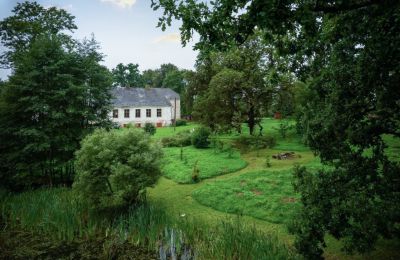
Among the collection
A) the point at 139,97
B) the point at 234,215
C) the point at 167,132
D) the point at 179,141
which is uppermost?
the point at 139,97

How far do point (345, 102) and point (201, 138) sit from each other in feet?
66.5

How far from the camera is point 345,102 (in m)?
6.97

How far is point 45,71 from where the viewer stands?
16.5 m

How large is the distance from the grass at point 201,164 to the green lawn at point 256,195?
2.10 metres

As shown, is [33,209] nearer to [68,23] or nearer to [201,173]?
[201,173]

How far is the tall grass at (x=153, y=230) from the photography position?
8398 millimetres

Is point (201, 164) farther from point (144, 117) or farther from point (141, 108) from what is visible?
point (141, 108)

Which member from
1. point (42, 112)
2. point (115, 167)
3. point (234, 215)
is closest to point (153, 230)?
point (115, 167)

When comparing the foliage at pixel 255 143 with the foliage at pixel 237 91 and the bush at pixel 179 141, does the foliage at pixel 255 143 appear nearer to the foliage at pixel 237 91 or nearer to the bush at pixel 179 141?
the foliage at pixel 237 91

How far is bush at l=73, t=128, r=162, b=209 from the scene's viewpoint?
12.1m

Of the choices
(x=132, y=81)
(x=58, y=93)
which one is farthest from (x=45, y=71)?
(x=132, y=81)

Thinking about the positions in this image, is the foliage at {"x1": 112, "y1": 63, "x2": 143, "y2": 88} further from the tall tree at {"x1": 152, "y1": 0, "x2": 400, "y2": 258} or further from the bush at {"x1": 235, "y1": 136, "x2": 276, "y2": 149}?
the tall tree at {"x1": 152, "y1": 0, "x2": 400, "y2": 258}

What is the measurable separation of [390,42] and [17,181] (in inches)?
754

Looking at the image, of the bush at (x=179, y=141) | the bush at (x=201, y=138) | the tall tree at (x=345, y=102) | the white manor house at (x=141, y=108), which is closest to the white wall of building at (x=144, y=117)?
the white manor house at (x=141, y=108)
